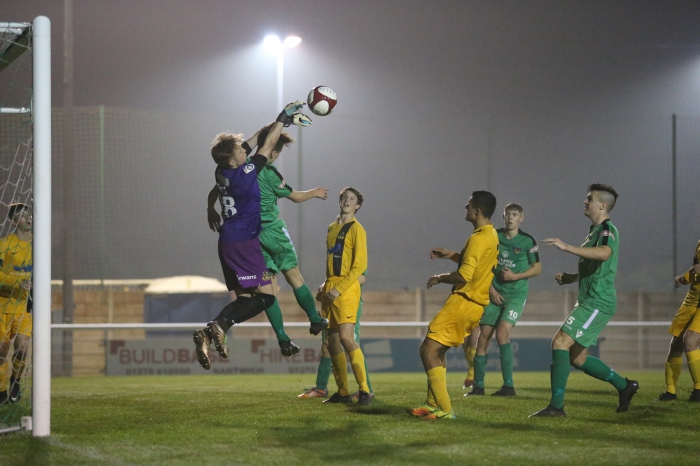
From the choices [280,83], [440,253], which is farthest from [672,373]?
[280,83]

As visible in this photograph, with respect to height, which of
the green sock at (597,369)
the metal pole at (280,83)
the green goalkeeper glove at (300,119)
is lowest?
the green sock at (597,369)

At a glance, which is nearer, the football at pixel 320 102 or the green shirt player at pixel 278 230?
the football at pixel 320 102

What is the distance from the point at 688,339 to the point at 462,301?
11.5 ft

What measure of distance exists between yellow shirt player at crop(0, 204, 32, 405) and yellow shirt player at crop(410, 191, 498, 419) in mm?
3942

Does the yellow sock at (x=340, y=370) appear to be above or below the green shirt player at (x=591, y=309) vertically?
below

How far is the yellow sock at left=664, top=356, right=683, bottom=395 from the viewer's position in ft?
29.3

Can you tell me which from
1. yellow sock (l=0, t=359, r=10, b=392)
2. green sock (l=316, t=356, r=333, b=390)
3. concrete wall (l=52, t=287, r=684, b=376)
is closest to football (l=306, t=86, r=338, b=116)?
green sock (l=316, t=356, r=333, b=390)

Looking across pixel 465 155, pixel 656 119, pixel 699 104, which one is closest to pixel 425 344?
pixel 465 155

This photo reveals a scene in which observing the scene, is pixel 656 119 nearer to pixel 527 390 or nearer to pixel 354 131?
pixel 354 131

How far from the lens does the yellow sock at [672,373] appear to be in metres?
8.94

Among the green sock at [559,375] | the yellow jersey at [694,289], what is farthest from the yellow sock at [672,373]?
the green sock at [559,375]

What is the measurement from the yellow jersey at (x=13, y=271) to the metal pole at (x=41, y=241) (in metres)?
2.01

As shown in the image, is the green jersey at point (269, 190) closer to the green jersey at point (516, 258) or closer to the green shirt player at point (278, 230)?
the green shirt player at point (278, 230)

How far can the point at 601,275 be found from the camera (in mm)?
7133
